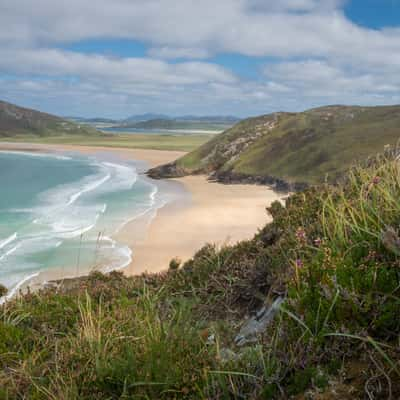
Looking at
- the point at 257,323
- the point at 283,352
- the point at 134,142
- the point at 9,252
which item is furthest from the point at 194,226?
the point at 134,142

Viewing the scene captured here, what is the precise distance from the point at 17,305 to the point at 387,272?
3753 mm

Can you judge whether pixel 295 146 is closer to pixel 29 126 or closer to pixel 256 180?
pixel 256 180

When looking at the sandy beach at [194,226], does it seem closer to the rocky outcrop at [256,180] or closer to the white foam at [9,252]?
the rocky outcrop at [256,180]

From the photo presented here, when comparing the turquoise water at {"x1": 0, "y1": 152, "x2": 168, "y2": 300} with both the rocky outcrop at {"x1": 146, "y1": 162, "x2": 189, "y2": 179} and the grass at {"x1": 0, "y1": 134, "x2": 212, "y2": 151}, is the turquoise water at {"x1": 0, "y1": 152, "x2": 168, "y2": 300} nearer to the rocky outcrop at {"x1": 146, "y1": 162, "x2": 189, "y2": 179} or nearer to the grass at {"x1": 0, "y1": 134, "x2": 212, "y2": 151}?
the rocky outcrop at {"x1": 146, "y1": 162, "x2": 189, "y2": 179}

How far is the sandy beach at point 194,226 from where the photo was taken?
19.8 metres

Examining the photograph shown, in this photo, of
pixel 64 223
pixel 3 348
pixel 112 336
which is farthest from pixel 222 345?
pixel 64 223

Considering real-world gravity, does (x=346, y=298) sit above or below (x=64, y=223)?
above

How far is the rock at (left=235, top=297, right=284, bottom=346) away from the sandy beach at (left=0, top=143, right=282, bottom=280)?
8.92m

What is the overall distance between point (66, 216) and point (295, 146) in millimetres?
36221

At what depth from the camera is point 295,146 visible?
56594 millimetres

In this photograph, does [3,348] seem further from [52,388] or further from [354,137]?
[354,137]

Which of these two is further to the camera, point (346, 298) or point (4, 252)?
point (4, 252)

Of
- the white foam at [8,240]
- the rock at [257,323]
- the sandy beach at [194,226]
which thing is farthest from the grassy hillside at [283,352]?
the white foam at [8,240]

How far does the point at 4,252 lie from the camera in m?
20.5
